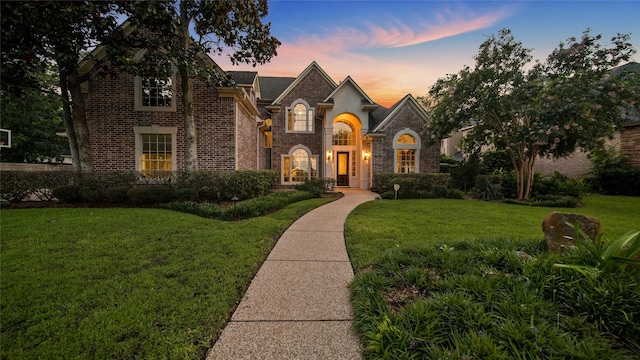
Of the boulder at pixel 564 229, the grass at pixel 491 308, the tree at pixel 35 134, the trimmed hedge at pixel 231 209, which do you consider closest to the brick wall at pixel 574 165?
the boulder at pixel 564 229

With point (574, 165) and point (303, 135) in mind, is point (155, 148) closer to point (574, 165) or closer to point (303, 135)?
point (303, 135)

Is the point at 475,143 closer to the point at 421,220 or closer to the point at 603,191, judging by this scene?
the point at 603,191

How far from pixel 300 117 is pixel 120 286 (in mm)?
14723

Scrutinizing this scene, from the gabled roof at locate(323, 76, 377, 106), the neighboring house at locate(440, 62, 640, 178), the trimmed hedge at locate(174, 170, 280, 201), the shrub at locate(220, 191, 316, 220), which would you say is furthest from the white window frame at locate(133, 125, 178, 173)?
the neighboring house at locate(440, 62, 640, 178)

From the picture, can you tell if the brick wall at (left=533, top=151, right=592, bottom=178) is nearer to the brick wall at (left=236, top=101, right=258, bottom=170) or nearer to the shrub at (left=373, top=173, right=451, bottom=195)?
the shrub at (left=373, top=173, right=451, bottom=195)

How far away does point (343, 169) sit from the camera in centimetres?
1742

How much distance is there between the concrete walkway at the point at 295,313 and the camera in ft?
6.32

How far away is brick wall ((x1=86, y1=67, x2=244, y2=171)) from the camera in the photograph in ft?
33.4

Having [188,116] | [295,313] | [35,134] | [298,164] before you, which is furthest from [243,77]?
[35,134]

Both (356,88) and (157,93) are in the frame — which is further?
(356,88)

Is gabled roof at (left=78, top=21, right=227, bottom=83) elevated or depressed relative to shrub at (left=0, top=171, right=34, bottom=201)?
elevated

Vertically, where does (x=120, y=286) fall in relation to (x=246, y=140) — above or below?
below

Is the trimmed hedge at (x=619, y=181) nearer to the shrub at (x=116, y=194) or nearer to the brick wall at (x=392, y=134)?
the brick wall at (x=392, y=134)

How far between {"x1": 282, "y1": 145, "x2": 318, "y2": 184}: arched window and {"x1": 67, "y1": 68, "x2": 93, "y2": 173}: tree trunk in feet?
31.3
